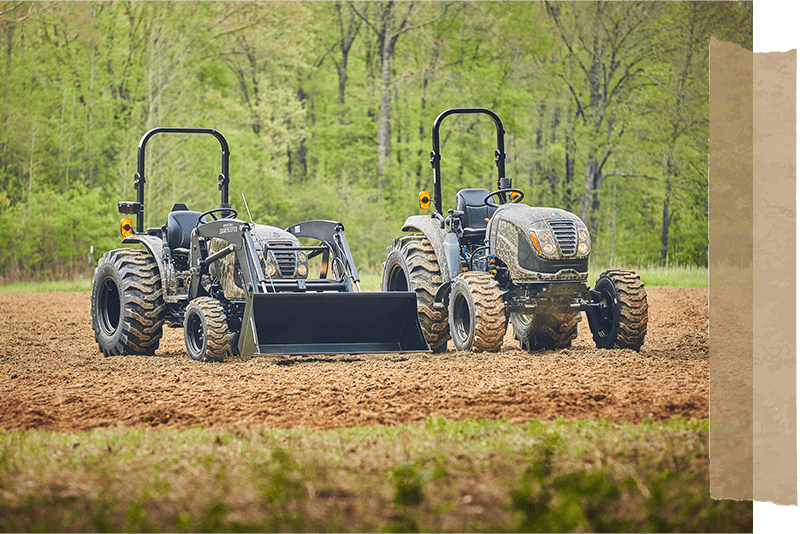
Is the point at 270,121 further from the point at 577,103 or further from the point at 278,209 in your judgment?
the point at 577,103

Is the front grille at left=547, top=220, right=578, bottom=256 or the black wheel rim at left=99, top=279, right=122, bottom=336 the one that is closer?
the front grille at left=547, top=220, right=578, bottom=256

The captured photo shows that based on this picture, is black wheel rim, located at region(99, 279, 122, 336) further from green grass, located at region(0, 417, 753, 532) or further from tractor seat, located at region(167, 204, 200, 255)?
green grass, located at region(0, 417, 753, 532)

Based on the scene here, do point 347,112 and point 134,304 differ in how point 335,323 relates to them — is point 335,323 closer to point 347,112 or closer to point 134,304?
point 134,304

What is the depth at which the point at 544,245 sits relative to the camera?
293 inches

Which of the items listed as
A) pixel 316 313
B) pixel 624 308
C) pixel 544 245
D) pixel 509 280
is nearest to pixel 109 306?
pixel 316 313

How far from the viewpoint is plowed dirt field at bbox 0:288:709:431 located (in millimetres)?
5199

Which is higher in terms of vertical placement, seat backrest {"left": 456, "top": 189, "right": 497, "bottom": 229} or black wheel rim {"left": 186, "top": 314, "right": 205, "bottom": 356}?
seat backrest {"left": 456, "top": 189, "right": 497, "bottom": 229}

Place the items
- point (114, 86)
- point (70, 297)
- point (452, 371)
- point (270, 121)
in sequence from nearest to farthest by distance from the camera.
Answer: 1. point (452, 371)
2. point (70, 297)
3. point (114, 86)
4. point (270, 121)

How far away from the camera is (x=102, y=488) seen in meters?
3.60

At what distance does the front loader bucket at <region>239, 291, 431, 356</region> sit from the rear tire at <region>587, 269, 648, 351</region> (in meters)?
1.68

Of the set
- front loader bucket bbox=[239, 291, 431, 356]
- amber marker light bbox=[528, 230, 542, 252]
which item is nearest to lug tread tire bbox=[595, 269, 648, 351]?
amber marker light bbox=[528, 230, 542, 252]

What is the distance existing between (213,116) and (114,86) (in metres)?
3.47

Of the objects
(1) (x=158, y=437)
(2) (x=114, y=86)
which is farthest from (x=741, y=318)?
(2) (x=114, y=86)

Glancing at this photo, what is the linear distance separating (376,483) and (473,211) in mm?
5167
